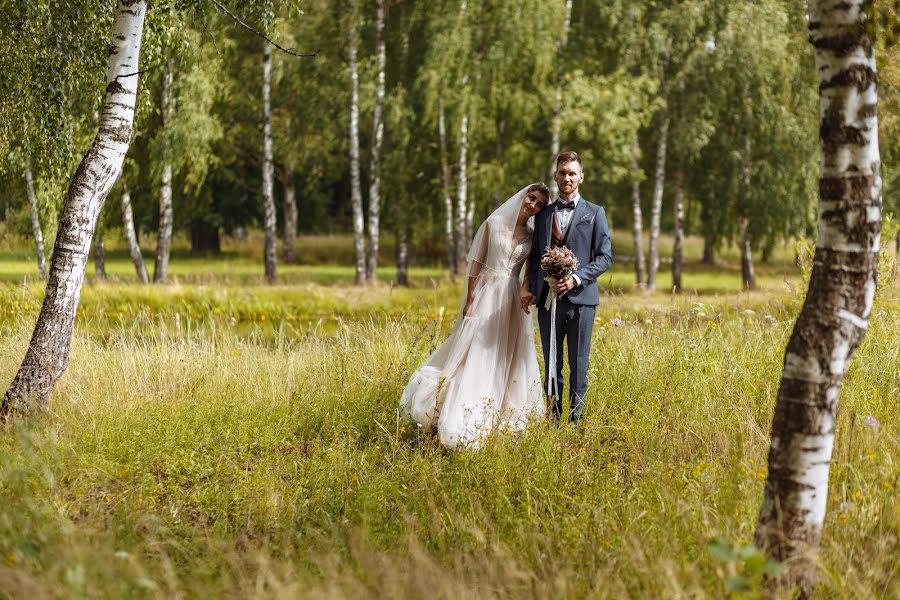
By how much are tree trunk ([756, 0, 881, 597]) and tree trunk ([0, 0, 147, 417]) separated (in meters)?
4.70

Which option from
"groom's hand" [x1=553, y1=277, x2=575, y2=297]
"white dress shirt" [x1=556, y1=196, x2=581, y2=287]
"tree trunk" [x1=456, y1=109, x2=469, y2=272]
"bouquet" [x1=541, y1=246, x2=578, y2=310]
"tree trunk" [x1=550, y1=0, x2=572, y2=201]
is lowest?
"groom's hand" [x1=553, y1=277, x2=575, y2=297]

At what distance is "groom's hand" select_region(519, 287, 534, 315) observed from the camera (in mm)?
5887

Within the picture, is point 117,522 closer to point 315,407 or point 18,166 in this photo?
point 315,407

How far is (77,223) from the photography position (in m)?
5.98

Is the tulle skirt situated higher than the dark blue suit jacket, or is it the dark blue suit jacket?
the dark blue suit jacket

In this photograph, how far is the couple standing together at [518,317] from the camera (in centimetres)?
566

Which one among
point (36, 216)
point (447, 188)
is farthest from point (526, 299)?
point (447, 188)

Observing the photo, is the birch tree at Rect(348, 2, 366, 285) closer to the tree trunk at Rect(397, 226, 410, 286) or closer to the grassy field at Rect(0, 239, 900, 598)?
the tree trunk at Rect(397, 226, 410, 286)

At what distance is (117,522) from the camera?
4.02 meters

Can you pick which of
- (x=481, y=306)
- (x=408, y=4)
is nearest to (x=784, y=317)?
(x=481, y=306)

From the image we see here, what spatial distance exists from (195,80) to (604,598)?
1809cm

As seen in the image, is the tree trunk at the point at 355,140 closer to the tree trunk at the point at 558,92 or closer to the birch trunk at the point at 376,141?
the birch trunk at the point at 376,141

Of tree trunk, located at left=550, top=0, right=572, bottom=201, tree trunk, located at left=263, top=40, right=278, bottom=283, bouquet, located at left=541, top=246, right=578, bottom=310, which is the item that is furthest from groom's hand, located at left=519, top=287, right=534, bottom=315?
tree trunk, located at left=550, top=0, right=572, bottom=201

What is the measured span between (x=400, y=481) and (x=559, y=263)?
1722 millimetres
